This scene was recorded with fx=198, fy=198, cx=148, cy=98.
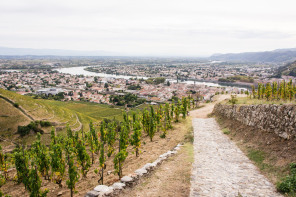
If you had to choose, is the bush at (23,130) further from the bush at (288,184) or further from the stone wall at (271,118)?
the bush at (288,184)

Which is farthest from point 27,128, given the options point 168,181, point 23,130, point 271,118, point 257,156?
point 271,118

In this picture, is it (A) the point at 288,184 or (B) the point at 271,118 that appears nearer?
(A) the point at 288,184

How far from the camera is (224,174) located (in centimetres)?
846

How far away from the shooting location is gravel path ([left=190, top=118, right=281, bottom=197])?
708 cm

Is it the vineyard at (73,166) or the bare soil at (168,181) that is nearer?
the bare soil at (168,181)

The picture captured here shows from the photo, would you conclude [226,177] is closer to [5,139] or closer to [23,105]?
[5,139]

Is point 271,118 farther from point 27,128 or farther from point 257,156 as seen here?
point 27,128

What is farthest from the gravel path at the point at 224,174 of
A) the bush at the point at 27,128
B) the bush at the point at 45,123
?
the bush at the point at 45,123

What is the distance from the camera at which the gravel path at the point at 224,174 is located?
7.08 meters

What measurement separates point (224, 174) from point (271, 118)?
5.00 meters

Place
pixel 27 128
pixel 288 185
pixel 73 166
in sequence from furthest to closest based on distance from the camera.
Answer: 1. pixel 27 128
2. pixel 73 166
3. pixel 288 185

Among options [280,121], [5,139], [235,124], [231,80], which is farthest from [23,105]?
[231,80]

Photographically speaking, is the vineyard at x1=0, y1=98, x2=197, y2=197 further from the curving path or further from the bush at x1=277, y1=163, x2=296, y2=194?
the bush at x1=277, y1=163, x2=296, y2=194

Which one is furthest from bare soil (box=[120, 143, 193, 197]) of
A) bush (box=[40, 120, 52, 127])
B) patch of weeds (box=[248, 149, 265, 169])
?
bush (box=[40, 120, 52, 127])
